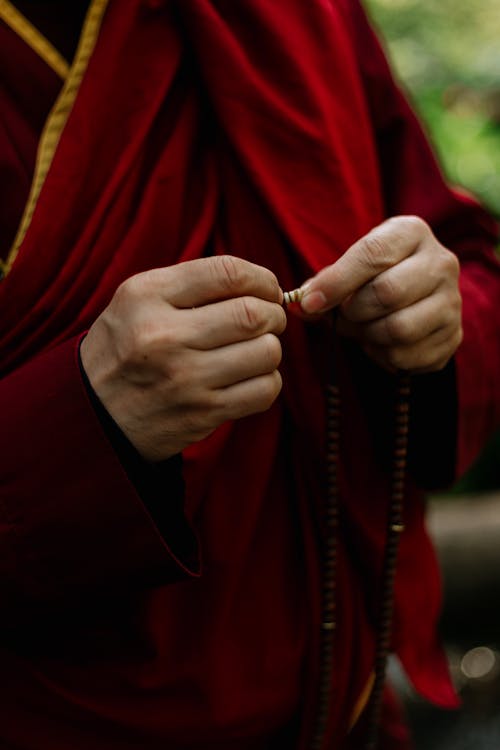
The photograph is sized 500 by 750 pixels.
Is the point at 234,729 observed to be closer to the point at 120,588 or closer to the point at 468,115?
the point at 120,588

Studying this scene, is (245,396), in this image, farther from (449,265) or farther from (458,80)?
(458,80)

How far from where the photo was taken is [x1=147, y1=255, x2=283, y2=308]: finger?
727mm

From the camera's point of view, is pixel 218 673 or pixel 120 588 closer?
pixel 120 588

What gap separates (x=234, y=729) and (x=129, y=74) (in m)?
0.78

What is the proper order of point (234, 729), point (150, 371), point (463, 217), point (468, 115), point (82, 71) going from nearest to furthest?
point (150, 371)
point (82, 71)
point (234, 729)
point (463, 217)
point (468, 115)

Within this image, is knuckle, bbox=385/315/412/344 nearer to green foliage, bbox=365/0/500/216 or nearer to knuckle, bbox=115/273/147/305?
knuckle, bbox=115/273/147/305

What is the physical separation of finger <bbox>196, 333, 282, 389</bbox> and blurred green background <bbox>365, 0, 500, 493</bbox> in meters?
1.72

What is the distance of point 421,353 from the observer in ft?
2.93

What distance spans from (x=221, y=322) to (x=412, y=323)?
230mm

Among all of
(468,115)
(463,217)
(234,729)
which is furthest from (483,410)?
(468,115)

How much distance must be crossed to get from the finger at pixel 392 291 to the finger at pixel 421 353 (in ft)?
0.17

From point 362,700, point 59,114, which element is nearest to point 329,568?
point 362,700

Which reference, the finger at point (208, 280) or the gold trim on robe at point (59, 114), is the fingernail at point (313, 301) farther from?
the gold trim on robe at point (59, 114)

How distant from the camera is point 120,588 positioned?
823 mm
